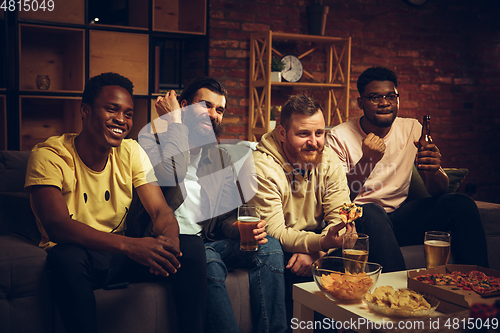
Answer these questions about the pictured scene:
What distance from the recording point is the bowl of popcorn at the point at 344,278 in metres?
1.26

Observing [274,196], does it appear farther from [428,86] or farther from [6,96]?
[428,86]

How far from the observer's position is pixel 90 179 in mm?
1667

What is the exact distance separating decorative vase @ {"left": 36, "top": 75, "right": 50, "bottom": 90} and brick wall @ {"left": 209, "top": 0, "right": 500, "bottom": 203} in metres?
1.26

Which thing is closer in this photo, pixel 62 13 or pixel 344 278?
pixel 344 278

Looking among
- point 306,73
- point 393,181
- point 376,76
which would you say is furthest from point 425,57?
point 393,181

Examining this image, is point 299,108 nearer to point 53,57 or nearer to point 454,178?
point 454,178

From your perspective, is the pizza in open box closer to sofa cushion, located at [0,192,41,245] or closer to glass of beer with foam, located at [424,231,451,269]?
glass of beer with foam, located at [424,231,451,269]

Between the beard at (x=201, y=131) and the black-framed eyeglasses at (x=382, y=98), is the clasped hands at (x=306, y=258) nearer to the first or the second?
the beard at (x=201, y=131)

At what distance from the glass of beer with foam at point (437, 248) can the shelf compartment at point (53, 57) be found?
2.45 m

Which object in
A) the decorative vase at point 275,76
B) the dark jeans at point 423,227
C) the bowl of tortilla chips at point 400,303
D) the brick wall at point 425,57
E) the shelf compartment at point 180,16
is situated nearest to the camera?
the bowl of tortilla chips at point 400,303

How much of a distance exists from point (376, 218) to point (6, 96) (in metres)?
2.34

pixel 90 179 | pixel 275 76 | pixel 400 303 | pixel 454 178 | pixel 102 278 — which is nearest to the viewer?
pixel 400 303

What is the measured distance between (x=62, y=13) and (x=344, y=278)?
2.61m

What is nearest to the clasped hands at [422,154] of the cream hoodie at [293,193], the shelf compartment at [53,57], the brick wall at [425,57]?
the cream hoodie at [293,193]
